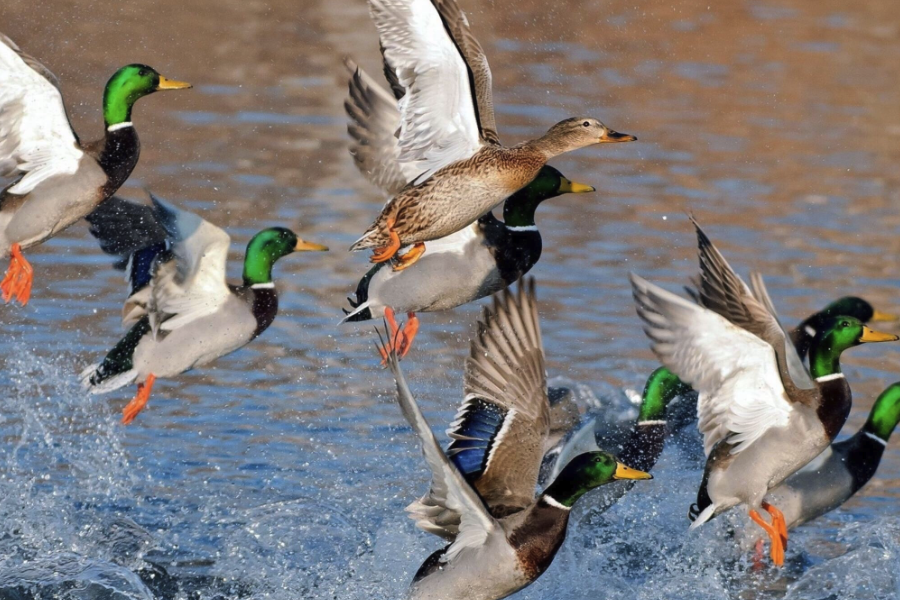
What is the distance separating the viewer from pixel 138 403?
7273mm

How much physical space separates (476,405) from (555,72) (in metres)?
9.83

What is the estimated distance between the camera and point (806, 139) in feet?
46.2

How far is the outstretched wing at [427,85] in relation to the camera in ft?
20.9

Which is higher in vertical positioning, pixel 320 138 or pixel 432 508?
pixel 432 508

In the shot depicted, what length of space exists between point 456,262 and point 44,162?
194cm

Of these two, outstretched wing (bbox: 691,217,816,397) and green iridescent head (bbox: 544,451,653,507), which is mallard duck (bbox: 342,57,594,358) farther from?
green iridescent head (bbox: 544,451,653,507)

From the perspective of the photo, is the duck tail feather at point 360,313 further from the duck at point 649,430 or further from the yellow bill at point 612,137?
the yellow bill at point 612,137

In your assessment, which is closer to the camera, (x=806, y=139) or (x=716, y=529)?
(x=716, y=529)

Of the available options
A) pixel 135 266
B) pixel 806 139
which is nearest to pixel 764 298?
pixel 135 266

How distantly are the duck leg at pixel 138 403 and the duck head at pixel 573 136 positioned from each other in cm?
214

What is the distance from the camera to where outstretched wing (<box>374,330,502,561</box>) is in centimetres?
474

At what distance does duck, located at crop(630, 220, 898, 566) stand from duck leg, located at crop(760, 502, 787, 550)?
0.06m

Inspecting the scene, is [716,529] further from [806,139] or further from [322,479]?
[806,139]

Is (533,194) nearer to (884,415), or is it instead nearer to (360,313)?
(360,313)
